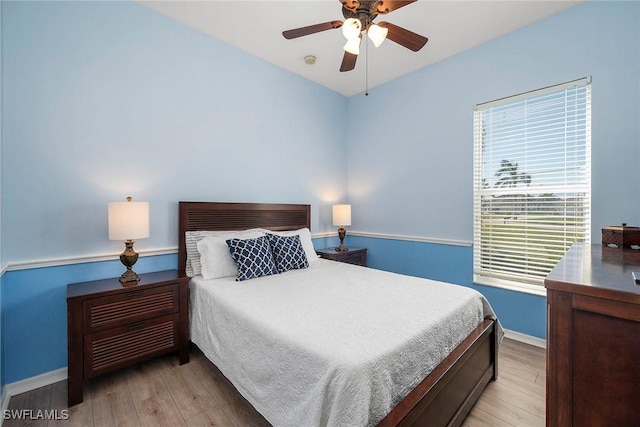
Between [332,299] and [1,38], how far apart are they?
2884 millimetres

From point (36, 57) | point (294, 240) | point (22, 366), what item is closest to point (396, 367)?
point (294, 240)

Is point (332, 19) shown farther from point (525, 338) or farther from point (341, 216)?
point (525, 338)

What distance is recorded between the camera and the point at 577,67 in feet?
7.78

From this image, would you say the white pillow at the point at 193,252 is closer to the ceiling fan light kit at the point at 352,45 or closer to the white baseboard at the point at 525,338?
the ceiling fan light kit at the point at 352,45

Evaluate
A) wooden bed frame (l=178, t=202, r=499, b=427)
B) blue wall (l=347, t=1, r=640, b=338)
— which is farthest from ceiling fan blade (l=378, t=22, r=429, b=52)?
wooden bed frame (l=178, t=202, r=499, b=427)

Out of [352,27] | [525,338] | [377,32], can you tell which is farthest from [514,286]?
[352,27]

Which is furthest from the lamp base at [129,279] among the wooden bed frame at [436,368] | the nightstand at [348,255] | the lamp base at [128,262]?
the nightstand at [348,255]

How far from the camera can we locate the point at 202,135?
9.27ft

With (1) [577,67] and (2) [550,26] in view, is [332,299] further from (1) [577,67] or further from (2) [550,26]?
(2) [550,26]

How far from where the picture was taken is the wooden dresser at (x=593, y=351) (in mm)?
711

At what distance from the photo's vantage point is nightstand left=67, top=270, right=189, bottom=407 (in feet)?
5.98

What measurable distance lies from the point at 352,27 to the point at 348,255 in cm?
262

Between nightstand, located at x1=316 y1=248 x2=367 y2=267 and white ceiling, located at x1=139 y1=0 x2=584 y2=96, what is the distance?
235 centimetres

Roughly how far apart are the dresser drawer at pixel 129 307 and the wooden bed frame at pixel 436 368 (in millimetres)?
370
